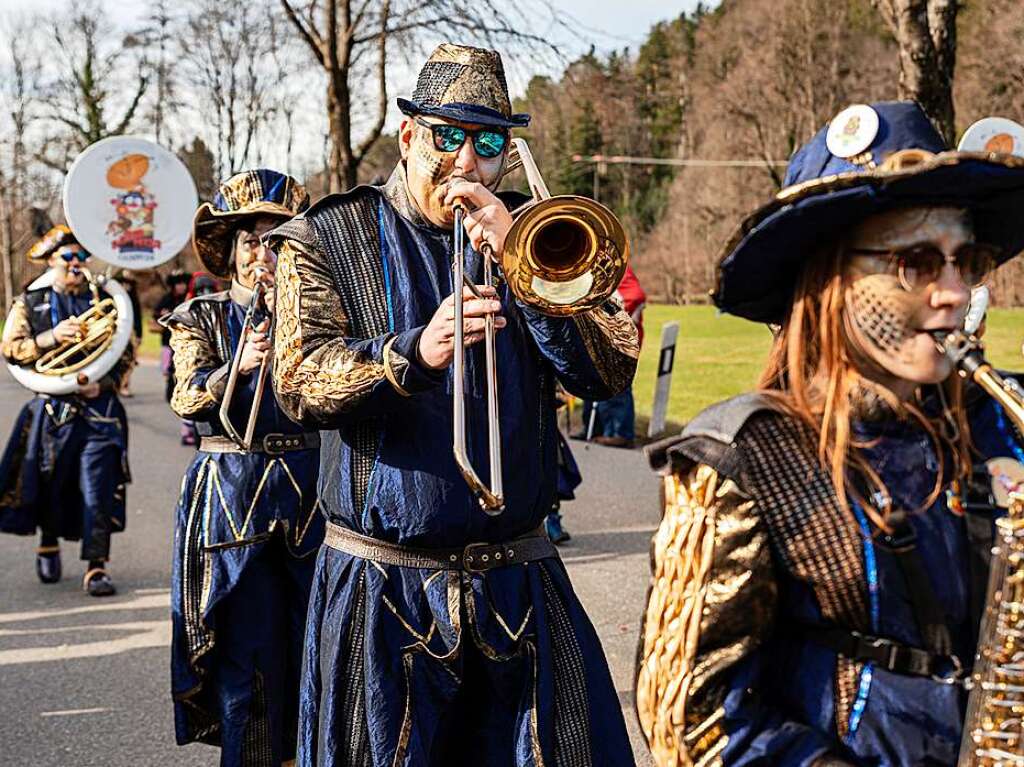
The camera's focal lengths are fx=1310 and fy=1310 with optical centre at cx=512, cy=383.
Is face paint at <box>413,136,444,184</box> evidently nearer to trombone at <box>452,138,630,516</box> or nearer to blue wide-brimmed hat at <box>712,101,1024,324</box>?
trombone at <box>452,138,630,516</box>

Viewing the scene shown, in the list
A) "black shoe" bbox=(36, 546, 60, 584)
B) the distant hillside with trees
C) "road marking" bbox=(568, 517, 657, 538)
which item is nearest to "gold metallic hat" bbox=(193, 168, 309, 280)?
"black shoe" bbox=(36, 546, 60, 584)

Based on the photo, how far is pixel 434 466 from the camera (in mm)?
Result: 2840

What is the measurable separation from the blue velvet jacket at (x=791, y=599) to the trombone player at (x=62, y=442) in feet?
19.7

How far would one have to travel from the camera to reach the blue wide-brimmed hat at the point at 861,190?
5.81ft

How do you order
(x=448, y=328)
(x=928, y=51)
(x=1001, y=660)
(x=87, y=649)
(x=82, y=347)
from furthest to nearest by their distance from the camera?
(x=928, y=51)
(x=82, y=347)
(x=87, y=649)
(x=448, y=328)
(x=1001, y=660)

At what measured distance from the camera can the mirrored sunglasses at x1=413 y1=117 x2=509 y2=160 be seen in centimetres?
299

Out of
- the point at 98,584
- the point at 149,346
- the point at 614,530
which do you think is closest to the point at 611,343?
the point at 98,584

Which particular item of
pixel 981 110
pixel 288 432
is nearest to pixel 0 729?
pixel 288 432

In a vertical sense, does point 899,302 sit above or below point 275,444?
above

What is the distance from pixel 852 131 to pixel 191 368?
122 inches

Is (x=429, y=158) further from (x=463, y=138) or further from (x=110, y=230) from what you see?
(x=110, y=230)

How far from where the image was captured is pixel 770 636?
186 centimetres

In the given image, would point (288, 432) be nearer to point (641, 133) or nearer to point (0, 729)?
point (0, 729)

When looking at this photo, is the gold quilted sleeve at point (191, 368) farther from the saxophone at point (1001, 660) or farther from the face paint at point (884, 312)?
the saxophone at point (1001, 660)
